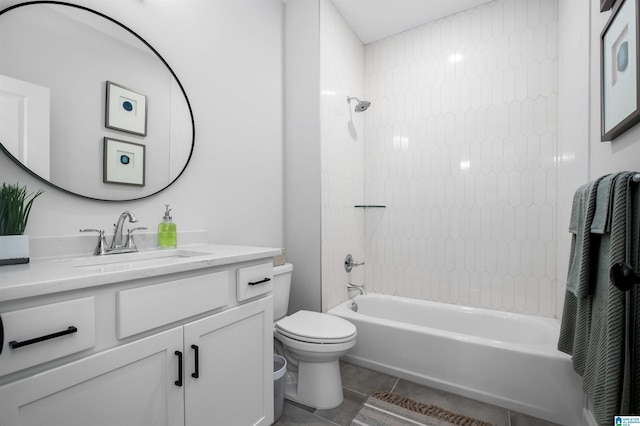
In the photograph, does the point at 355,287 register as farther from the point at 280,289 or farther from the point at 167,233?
the point at 167,233

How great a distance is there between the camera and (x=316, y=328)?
1.68m

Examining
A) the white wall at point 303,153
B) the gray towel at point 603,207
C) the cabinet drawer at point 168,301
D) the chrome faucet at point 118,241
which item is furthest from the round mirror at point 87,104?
the gray towel at point 603,207

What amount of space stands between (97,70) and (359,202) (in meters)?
2.01

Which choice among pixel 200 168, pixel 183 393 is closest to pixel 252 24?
pixel 200 168

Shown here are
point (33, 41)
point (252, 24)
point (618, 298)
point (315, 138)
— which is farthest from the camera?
point (315, 138)

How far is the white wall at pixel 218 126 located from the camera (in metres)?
1.26

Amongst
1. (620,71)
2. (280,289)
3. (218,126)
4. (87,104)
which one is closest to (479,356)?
(280,289)

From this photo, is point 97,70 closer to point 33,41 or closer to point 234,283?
point 33,41

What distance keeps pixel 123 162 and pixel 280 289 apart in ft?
3.53

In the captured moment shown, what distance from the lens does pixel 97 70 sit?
1.27 m

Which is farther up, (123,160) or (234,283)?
(123,160)

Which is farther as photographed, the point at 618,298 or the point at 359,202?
the point at 359,202

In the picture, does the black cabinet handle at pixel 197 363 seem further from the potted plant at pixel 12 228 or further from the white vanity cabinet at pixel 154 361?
the potted plant at pixel 12 228

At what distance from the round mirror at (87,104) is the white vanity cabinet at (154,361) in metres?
0.63
